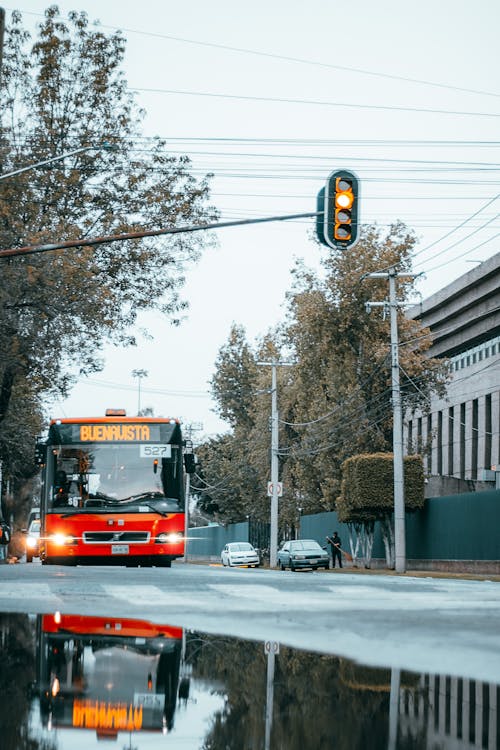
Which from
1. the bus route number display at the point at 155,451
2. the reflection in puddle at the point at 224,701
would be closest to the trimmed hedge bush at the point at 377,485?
the bus route number display at the point at 155,451

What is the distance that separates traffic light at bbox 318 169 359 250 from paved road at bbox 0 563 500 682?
20.3 feet

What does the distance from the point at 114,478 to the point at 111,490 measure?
0.91 ft

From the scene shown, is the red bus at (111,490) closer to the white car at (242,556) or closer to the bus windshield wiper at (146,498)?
the bus windshield wiper at (146,498)

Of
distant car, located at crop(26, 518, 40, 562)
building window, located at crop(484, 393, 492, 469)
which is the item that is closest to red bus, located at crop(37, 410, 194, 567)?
distant car, located at crop(26, 518, 40, 562)

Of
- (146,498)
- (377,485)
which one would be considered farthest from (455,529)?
(146,498)

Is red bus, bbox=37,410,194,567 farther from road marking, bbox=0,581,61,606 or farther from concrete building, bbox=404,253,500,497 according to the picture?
concrete building, bbox=404,253,500,497

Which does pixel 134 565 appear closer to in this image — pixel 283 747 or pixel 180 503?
pixel 180 503

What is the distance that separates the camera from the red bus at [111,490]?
26188 mm

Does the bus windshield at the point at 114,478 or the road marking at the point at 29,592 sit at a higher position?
the bus windshield at the point at 114,478

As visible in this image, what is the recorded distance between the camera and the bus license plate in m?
26.2

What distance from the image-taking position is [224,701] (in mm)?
6289

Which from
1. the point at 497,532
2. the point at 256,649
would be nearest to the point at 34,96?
the point at 497,532

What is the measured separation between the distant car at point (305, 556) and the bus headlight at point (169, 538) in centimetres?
2526

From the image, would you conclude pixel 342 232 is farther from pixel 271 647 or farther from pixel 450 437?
pixel 450 437
